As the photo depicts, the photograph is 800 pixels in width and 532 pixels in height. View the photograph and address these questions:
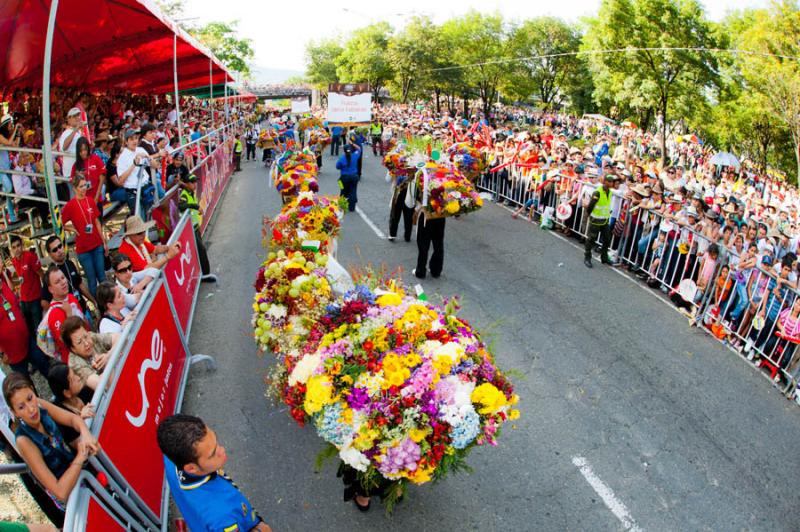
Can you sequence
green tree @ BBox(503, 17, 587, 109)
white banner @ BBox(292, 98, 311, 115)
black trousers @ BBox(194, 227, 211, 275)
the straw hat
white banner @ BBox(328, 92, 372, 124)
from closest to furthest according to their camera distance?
the straw hat < black trousers @ BBox(194, 227, 211, 275) < white banner @ BBox(328, 92, 372, 124) < white banner @ BBox(292, 98, 311, 115) < green tree @ BBox(503, 17, 587, 109)

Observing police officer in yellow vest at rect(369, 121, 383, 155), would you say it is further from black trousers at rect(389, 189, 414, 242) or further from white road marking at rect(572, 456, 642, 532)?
white road marking at rect(572, 456, 642, 532)

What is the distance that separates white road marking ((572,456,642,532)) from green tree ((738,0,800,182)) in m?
25.4

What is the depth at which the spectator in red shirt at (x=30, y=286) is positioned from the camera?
5379 millimetres

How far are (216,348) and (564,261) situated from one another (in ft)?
22.2

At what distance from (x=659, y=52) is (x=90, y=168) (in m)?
28.2

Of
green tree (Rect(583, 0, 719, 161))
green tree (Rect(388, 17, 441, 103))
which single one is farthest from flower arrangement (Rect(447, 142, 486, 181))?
green tree (Rect(388, 17, 441, 103))

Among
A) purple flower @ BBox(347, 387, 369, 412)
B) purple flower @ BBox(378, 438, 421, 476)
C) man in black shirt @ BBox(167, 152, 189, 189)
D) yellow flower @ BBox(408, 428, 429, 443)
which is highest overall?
man in black shirt @ BBox(167, 152, 189, 189)

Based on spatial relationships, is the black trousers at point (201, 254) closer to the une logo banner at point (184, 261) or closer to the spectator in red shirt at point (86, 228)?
the une logo banner at point (184, 261)

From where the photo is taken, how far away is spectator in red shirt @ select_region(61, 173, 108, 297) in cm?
605

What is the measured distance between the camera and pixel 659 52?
26094 millimetres

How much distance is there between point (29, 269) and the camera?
538cm

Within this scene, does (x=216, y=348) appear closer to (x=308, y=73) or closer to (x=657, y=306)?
(x=657, y=306)

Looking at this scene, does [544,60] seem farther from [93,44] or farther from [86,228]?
[86,228]

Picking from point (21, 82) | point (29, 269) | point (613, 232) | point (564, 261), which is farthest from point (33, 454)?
point (21, 82)
